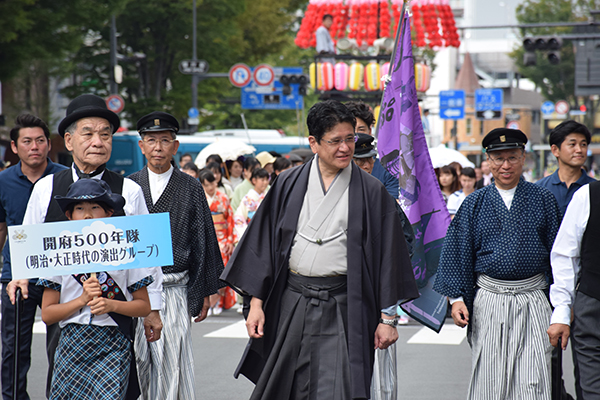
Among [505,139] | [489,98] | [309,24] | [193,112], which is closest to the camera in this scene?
[505,139]

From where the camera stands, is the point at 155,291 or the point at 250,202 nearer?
the point at 155,291

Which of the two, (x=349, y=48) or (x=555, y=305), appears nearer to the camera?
(x=555, y=305)

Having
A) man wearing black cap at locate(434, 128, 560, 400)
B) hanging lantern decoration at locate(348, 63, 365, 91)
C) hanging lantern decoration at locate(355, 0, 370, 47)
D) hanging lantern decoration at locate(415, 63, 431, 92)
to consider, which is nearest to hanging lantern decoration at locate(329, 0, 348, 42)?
hanging lantern decoration at locate(355, 0, 370, 47)

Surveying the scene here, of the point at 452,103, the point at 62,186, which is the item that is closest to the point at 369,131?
the point at 62,186

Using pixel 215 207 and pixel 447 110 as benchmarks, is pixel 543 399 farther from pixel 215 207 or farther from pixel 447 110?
pixel 447 110

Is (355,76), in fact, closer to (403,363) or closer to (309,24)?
(309,24)

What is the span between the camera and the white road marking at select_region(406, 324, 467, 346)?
880cm

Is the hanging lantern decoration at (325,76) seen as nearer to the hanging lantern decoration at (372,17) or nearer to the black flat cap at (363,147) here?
the hanging lantern decoration at (372,17)

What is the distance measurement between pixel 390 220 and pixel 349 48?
49.1 feet

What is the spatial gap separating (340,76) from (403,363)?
1258 centimetres

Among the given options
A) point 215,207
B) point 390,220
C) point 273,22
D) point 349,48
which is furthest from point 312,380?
point 273,22

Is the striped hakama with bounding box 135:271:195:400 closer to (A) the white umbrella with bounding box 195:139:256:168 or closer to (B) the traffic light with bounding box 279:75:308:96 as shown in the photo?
(A) the white umbrella with bounding box 195:139:256:168

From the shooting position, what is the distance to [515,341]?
4672 millimetres

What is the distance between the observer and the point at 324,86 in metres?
19.6
